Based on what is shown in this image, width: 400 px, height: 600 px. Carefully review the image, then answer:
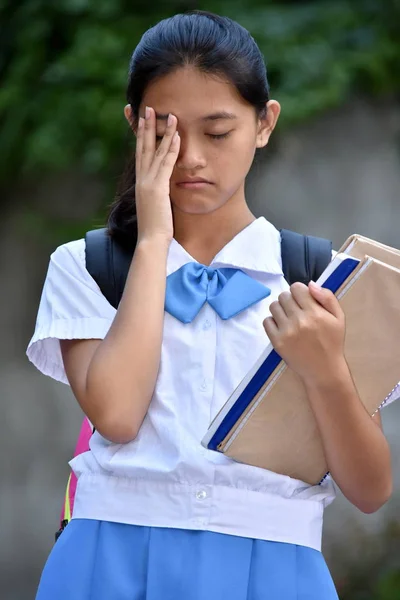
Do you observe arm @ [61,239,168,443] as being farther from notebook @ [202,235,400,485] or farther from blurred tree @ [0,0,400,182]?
blurred tree @ [0,0,400,182]

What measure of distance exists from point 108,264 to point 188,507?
519mm

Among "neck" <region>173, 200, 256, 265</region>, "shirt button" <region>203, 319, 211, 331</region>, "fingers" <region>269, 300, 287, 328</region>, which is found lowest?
"shirt button" <region>203, 319, 211, 331</region>

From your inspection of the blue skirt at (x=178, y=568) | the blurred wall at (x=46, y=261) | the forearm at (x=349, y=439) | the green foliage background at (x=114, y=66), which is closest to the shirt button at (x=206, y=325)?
the forearm at (x=349, y=439)

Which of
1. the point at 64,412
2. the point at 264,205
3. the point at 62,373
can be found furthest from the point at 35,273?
the point at 62,373

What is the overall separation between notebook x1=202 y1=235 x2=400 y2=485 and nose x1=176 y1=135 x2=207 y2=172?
1.20 ft

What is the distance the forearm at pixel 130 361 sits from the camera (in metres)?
1.98

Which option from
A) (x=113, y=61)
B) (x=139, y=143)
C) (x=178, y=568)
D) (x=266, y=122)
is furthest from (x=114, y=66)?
(x=178, y=568)

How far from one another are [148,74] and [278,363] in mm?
648

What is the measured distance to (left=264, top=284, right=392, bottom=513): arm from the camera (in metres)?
1.87

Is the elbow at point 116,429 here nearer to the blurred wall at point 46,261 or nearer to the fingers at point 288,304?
the fingers at point 288,304

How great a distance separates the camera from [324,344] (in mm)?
1883

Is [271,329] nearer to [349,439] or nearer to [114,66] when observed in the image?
[349,439]

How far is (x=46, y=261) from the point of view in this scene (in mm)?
5566

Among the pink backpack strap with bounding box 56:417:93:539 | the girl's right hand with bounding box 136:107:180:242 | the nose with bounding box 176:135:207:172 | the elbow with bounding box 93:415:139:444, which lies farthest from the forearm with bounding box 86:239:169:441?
the pink backpack strap with bounding box 56:417:93:539
